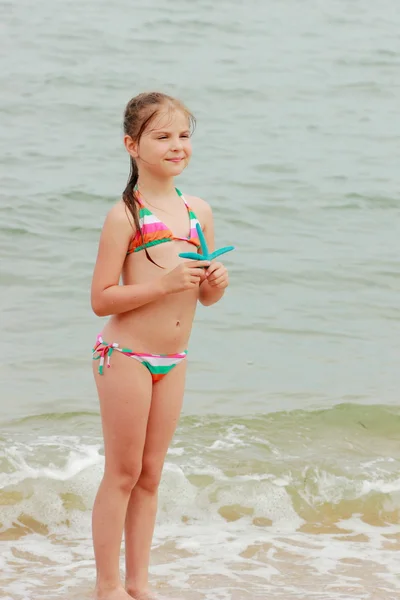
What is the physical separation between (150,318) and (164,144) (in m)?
0.64

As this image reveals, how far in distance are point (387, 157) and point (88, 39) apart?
20.7ft

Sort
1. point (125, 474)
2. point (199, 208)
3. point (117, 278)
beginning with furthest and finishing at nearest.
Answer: point (199, 208) → point (125, 474) → point (117, 278)

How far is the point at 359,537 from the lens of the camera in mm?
5105

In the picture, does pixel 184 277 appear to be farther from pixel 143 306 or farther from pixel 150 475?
pixel 150 475

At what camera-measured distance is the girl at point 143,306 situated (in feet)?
12.0

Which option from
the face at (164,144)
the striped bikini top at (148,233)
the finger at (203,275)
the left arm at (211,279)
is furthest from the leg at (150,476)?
the face at (164,144)

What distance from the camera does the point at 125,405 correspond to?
146 inches

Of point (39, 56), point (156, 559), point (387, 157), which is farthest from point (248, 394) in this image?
point (39, 56)

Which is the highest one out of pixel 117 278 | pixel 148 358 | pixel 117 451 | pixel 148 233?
pixel 148 233

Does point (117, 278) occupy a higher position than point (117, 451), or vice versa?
point (117, 278)

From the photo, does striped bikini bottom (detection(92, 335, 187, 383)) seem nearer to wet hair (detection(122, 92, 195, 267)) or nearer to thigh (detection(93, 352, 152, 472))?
thigh (detection(93, 352, 152, 472))

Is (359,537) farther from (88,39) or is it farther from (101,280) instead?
(88,39)

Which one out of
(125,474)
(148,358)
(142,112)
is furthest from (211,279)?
(125,474)

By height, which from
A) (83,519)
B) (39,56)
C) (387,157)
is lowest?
(83,519)
